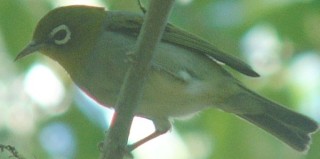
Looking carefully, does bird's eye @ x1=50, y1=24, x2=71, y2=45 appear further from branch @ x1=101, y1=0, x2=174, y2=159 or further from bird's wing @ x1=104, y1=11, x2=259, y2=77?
branch @ x1=101, y1=0, x2=174, y2=159

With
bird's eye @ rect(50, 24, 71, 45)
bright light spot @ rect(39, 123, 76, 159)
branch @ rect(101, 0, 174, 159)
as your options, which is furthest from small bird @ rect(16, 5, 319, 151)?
branch @ rect(101, 0, 174, 159)

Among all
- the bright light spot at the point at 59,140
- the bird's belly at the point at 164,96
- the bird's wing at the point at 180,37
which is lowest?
the bright light spot at the point at 59,140

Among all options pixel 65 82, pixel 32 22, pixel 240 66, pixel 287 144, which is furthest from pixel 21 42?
pixel 287 144

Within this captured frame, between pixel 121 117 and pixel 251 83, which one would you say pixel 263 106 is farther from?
pixel 121 117

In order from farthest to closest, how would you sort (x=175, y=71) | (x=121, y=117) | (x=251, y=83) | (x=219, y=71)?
(x=251, y=83) < (x=219, y=71) < (x=175, y=71) < (x=121, y=117)

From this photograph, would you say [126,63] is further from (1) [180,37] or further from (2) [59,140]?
(2) [59,140]

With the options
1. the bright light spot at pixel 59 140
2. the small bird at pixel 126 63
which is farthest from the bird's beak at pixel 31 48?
the bright light spot at pixel 59 140

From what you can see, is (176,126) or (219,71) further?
(176,126)

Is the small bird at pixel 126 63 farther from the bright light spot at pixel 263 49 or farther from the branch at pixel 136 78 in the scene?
the branch at pixel 136 78
